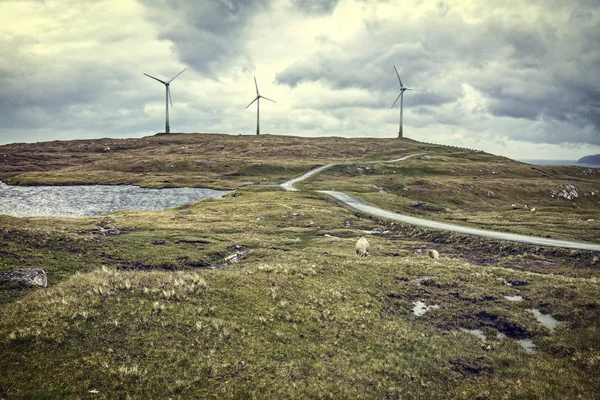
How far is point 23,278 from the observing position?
2420 centimetres

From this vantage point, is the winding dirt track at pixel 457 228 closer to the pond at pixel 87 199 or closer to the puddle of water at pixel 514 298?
the puddle of water at pixel 514 298

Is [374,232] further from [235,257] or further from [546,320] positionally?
[546,320]

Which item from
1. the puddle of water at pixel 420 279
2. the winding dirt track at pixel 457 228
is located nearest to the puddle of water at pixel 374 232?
the winding dirt track at pixel 457 228

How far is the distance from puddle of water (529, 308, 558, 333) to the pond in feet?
306

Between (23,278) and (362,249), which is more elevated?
(23,278)

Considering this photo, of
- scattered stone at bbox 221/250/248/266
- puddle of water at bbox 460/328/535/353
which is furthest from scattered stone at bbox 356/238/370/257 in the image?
puddle of water at bbox 460/328/535/353

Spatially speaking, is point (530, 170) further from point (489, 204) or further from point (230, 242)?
point (230, 242)

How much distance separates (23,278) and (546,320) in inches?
1375

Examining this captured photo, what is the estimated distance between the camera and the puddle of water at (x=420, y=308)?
26.9 meters

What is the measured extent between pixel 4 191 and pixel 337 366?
143 metres

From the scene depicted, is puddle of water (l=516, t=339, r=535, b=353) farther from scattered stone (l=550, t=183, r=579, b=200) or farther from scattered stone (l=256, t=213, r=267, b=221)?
scattered stone (l=550, t=183, r=579, b=200)

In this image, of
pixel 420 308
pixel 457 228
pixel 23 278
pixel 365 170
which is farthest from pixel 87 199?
pixel 420 308

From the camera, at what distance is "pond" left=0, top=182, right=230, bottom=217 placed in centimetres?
9569

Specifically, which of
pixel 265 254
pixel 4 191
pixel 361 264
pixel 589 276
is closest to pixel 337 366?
pixel 361 264
